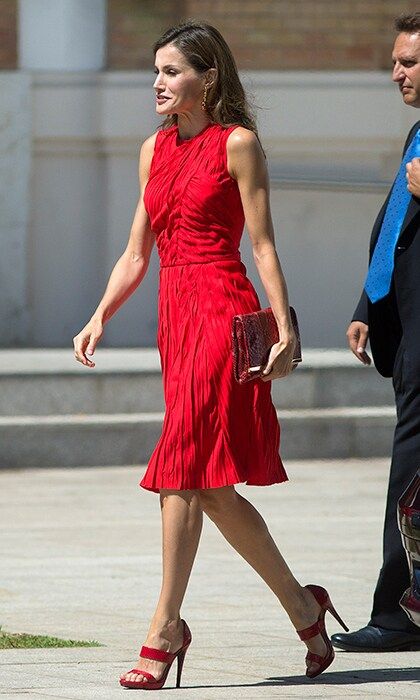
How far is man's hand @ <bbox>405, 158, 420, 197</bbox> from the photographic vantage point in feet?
16.8

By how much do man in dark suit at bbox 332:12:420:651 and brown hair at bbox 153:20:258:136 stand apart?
23.9 inches

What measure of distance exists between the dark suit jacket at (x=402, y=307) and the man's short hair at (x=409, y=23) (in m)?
0.29

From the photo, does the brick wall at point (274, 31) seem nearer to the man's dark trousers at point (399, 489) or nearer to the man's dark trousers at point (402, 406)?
the man's dark trousers at point (402, 406)

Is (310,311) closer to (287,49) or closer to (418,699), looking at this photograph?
(287,49)

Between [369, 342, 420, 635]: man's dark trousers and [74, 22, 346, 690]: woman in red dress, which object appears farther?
[369, 342, 420, 635]: man's dark trousers

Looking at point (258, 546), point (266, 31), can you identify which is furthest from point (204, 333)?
point (266, 31)

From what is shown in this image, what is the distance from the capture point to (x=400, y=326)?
541 centimetres

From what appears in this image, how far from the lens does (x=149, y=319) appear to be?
13.6 metres

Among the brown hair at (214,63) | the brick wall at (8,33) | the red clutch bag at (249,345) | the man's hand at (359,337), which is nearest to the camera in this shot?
the red clutch bag at (249,345)

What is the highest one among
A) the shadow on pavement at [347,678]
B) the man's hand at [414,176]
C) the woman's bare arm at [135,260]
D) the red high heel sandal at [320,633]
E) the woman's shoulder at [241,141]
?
the woman's shoulder at [241,141]

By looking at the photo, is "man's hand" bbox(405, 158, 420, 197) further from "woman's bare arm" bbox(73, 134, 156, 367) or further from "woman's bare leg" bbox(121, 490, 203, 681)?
"woman's bare leg" bbox(121, 490, 203, 681)

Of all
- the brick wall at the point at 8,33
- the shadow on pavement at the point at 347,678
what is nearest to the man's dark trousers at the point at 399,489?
the shadow on pavement at the point at 347,678

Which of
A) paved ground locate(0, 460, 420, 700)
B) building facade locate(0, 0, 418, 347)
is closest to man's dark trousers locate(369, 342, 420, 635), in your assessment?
paved ground locate(0, 460, 420, 700)

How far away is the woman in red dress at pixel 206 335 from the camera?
183 inches
